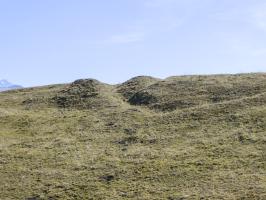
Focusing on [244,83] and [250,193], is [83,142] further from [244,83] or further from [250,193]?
[244,83]

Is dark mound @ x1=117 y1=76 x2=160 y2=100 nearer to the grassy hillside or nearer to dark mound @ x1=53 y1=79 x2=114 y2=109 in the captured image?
the grassy hillside

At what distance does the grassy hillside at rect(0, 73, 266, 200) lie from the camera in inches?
1503

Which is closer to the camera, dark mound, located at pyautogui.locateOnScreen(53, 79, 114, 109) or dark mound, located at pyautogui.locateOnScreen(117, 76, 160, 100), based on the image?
dark mound, located at pyautogui.locateOnScreen(53, 79, 114, 109)

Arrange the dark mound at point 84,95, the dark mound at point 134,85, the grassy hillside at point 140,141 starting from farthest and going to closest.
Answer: the dark mound at point 134,85 → the dark mound at point 84,95 → the grassy hillside at point 140,141

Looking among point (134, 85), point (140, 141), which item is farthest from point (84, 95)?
point (140, 141)

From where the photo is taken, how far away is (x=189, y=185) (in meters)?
37.5

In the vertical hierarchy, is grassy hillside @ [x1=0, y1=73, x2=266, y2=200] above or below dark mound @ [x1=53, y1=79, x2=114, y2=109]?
below

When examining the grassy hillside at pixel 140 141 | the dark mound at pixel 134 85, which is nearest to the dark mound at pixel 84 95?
the grassy hillside at pixel 140 141

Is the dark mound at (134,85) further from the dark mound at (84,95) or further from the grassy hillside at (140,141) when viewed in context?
the dark mound at (84,95)

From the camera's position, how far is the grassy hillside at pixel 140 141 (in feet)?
125

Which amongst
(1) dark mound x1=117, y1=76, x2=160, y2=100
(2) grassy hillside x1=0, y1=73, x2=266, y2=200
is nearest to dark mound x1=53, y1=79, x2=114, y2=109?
(2) grassy hillside x1=0, y1=73, x2=266, y2=200

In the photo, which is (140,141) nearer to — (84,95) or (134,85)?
(84,95)

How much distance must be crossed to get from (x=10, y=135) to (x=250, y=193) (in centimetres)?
2837

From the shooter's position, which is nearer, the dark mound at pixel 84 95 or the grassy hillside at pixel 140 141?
the grassy hillside at pixel 140 141
